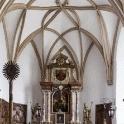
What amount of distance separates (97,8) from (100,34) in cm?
249

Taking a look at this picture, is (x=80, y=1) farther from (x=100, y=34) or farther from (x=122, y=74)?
(x=122, y=74)

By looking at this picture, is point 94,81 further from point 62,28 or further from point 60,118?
point 62,28

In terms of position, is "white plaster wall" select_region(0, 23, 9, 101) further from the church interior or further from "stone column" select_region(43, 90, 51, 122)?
"stone column" select_region(43, 90, 51, 122)

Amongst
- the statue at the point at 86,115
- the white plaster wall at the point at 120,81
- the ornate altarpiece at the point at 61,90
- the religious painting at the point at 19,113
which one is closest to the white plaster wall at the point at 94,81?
the statue at the point at 86,115

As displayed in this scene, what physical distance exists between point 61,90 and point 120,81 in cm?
479

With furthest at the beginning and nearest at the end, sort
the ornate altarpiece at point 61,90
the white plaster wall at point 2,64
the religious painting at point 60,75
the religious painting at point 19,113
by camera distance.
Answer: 1. the religious painting at point 60,75
2. the ornate altarpiece at point 61,90
3. the religious painting at point 19,113
4. the white plaster wall at point 2,64

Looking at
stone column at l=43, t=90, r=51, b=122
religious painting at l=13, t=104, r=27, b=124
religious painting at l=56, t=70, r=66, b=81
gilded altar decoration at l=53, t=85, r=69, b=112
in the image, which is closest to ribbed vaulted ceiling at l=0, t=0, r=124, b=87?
religious painting at l=56, t=70, r=66, b=81

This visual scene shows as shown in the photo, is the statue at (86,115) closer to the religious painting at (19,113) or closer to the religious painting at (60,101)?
the religious painting at (60,101)

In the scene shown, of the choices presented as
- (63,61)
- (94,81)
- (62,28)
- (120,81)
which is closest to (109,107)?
(120,81)

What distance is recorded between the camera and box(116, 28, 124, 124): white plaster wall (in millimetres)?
22844

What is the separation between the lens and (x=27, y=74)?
87.5 feet

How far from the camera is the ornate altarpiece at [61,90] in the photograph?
85.1ft

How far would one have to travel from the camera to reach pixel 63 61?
26703mm

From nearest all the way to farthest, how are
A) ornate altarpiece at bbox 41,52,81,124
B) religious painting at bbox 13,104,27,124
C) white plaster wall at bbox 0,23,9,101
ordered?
white plaster wall at bbox 0,23,9,101, religious painting at bbox 13,104,27,124, ornate altarpiece at bbox 41,52,81,124
